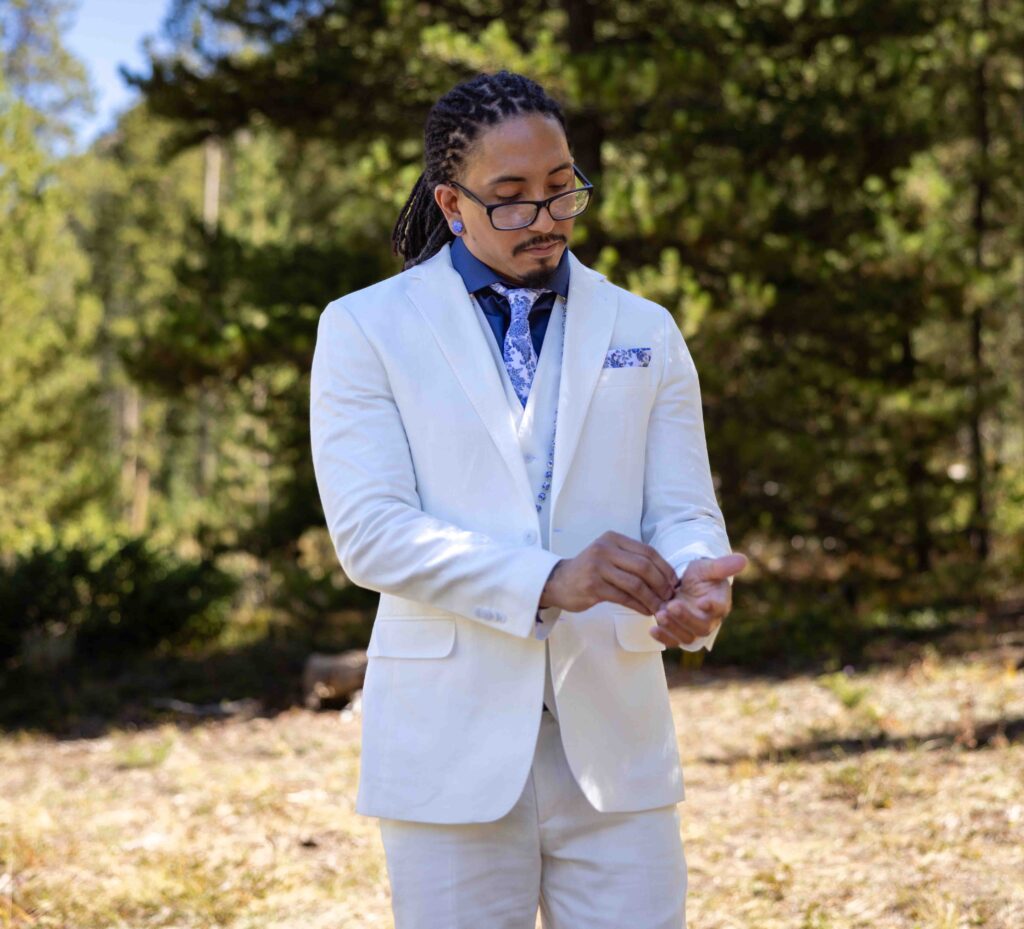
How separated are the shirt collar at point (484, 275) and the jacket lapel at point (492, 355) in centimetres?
2

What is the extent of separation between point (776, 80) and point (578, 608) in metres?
7.56

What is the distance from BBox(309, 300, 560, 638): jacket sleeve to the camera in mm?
1937

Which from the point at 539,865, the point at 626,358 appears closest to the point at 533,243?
the point at 626,358

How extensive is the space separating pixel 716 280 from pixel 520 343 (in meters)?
6.91

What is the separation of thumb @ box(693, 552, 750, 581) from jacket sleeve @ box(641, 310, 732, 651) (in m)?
0.18

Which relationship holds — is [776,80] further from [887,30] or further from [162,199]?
[162,199]

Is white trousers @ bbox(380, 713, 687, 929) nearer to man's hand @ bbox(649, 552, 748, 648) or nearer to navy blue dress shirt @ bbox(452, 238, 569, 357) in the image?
man's hand @ bbox(649, 552, 748, 648)

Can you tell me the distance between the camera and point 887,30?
29.1ft

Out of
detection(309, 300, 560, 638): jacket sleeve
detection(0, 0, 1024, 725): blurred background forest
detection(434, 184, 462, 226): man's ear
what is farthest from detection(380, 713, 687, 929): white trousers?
detection(0, 0, 1024, 725): blurred background forest

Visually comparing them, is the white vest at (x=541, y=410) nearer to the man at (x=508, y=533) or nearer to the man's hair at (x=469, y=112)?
the man at (x=508, y=533)

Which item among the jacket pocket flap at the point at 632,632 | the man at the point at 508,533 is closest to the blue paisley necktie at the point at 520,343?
the man at the point at 508,533

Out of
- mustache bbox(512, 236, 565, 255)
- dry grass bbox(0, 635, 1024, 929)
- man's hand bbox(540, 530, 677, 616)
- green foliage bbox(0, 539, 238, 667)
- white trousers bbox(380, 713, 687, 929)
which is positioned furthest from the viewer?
green foliage bbox(0, 539, 238, 667)

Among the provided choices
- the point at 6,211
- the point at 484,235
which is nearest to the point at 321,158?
the point at 6,211

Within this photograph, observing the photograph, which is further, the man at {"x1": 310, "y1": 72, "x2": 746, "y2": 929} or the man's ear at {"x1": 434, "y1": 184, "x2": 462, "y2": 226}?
the man's ear at {"x1": 434, "y1": 184, "x2": 462, "y2": 226}
